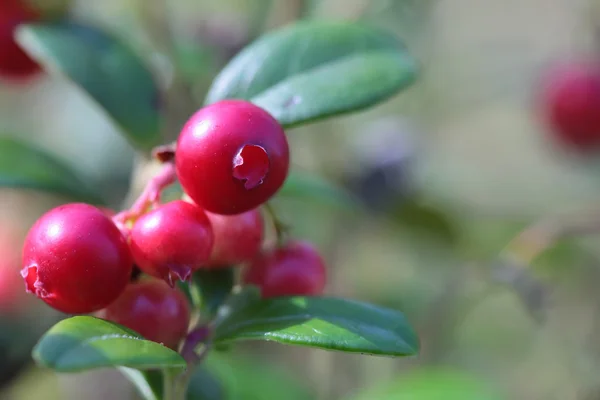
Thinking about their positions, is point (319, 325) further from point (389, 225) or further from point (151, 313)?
point (389, 225)

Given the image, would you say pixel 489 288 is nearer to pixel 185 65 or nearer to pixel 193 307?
pixel 185 65

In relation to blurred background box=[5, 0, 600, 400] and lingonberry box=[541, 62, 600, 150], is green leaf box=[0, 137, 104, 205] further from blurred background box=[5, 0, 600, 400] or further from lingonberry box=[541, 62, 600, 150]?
lingonberry box=[541, 62, 600, 150]

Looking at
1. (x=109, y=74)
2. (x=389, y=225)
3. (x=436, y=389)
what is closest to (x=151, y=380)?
(x=109, y=74)

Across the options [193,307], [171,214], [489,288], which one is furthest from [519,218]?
[171,214]

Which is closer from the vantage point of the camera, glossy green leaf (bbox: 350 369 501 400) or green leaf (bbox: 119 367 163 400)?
green leaf (bbox: 119 367 163 400)

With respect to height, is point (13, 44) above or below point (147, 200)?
above

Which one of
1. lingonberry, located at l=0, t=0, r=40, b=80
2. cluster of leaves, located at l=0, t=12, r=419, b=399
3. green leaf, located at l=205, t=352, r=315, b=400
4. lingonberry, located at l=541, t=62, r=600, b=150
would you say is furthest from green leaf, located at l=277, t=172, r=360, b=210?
lingonberry, located at l=541, t=62, r=600, b=150
